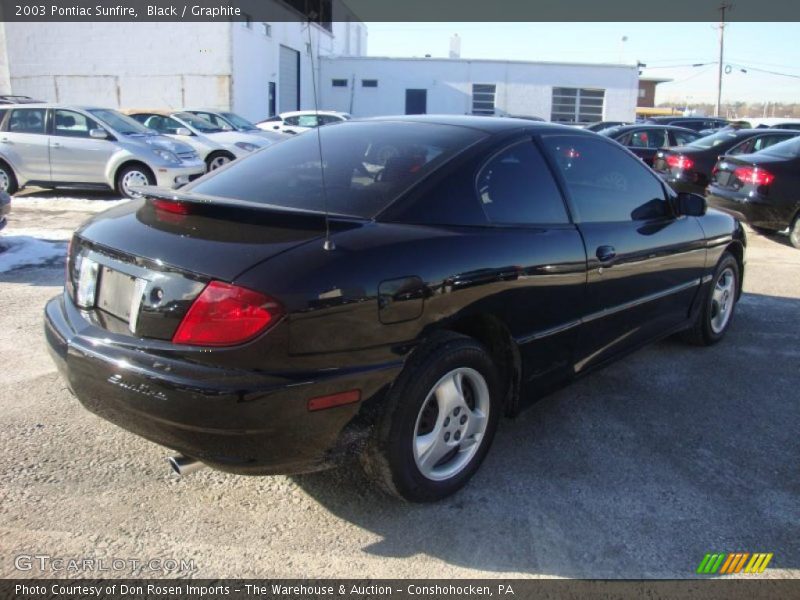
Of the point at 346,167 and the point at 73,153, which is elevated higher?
the point at 73,153

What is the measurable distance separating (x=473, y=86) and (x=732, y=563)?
37799 millimetres

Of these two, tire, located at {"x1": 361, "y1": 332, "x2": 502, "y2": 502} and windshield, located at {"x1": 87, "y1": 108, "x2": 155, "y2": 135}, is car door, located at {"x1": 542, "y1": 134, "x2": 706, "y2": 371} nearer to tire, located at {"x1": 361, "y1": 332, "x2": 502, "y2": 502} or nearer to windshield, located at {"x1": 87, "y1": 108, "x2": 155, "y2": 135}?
tire, located at {"x1": 361, "y1": 332, "x2": 502, "y2": 502}

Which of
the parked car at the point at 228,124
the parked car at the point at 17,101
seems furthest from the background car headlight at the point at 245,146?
the parked car at the point at 17,101

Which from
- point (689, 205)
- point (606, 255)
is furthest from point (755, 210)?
point (606, 255)

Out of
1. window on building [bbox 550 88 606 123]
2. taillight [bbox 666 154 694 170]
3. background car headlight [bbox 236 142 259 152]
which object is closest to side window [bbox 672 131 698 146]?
taillight [bbox 666 154 694 170]

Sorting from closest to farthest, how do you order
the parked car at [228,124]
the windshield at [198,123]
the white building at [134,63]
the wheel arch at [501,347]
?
the wheel arch at [501,347] < the windshield at [198,123] < the parked car at [228,124] < the white building at [134,63]

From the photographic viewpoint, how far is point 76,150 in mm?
11508

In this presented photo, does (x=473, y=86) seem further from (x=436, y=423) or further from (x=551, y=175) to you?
(x=436, y=423)

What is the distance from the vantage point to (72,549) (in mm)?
2553

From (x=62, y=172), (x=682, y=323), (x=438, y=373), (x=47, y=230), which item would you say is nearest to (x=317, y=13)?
(x=438, y=373)

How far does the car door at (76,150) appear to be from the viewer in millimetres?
11492

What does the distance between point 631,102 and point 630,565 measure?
1569 inches

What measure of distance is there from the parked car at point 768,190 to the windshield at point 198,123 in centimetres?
1139

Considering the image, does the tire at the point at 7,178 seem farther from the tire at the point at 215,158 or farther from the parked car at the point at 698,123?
the parked car at the point at 698,123
